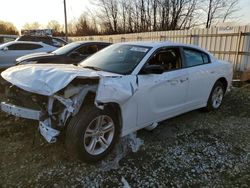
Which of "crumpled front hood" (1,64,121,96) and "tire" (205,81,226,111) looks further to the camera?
"tire" (205,81,226,111)

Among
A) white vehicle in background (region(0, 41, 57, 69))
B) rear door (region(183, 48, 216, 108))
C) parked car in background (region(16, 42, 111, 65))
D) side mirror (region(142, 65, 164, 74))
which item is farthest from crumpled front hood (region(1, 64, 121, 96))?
white vehicle in background (region(0, 41, 57, 69))

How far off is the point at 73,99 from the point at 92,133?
0.52 m

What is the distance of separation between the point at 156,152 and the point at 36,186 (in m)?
1.69

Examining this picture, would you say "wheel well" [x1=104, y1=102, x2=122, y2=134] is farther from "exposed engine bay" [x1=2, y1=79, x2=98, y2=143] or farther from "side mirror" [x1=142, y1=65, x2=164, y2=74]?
"side mirror" [x1=142, y1=65, x2=164, y2=74]

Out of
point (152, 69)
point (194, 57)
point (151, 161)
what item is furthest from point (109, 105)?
point (194, 57)

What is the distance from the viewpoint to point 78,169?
3016 mm

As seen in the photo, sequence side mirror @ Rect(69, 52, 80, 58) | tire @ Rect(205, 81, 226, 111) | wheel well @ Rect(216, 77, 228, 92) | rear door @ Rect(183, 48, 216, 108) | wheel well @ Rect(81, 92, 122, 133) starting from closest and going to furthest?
wheel well @ Rect(81, 92, 122, 133) < rear door @ Rect(183, 48, 216, 108) < tire @ Rect(205, 81, 226, 111) < wheel well @ Rect(216, 77, 228, 92) < side mirror @ Rect(69, 52, 80, 58)

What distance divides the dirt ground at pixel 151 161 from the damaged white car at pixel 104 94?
0.31m

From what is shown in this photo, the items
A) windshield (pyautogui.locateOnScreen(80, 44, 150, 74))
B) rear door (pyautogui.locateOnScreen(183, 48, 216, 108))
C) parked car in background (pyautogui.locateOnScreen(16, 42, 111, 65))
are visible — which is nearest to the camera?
windshield (pyautogui.locateOnScreen(80, 44, 150, 74))

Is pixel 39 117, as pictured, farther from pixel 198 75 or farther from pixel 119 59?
pixel 198 75

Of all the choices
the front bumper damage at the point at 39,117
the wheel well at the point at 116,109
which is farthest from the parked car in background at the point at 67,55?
the wheel well at the point at 116,109

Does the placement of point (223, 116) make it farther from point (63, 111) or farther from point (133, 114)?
point (63, 111)

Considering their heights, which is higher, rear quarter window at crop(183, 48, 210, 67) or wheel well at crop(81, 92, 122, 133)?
rear quarter window at crop(183, 48, 210, 67)

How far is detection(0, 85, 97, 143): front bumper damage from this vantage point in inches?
115
